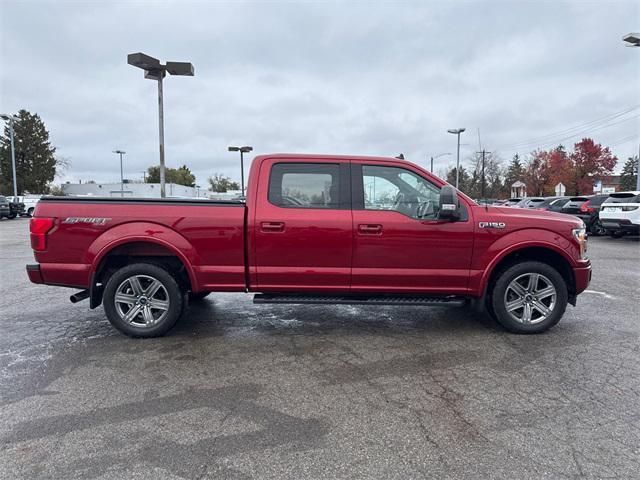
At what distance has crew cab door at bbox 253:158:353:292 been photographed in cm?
454

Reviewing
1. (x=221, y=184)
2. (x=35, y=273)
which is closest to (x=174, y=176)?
(x=221, y=184)

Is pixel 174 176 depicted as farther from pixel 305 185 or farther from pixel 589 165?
pixel 305 185

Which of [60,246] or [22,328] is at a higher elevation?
[60,246]

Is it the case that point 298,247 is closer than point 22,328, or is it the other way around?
point 298,247

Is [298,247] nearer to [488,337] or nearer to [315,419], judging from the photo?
[315,419]

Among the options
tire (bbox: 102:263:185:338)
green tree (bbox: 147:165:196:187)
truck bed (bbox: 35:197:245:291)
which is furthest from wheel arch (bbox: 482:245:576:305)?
green tree (bbox: 147:165:196:187)

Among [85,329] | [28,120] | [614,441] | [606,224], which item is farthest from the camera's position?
[28,120]

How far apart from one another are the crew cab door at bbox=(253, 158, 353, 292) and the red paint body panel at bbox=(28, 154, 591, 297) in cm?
1

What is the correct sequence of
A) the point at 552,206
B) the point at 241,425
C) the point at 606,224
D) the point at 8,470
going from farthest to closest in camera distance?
the point at 552,206 < the point at 606,224 < the point at 241,425 < the point at 8,470

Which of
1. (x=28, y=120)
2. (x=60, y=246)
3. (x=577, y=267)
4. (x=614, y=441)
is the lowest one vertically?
(x=614, y=441)

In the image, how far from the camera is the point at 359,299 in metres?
4.73

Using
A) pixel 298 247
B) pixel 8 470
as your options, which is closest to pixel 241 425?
pixel 8 470

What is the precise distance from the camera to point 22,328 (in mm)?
5059

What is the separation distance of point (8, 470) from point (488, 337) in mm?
4350
